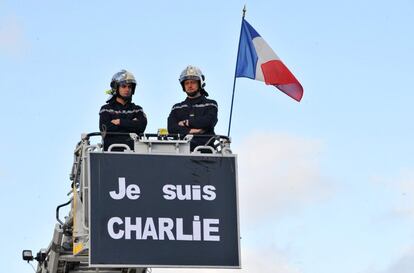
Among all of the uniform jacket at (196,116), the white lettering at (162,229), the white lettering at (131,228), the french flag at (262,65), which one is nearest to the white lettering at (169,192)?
the white lettering at (162,229)

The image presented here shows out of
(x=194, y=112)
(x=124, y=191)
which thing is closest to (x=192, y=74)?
(x=194, y=112)

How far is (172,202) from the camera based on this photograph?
21.0 metres

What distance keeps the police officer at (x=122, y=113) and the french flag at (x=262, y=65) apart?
3079 millimetres

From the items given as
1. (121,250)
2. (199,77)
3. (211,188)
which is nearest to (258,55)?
(199,77)

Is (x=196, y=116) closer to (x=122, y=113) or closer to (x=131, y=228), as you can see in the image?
(x=122, y=113)

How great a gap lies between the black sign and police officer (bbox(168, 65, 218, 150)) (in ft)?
2.56

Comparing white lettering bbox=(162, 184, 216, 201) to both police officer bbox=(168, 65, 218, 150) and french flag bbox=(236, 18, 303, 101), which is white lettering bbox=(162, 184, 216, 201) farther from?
french flag bbox=(236, 18, 303, 101)

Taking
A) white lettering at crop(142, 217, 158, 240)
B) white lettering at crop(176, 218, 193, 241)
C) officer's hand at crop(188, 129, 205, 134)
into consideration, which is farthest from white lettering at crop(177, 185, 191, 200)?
officer's hand at crop(188, 129, 205, 134)

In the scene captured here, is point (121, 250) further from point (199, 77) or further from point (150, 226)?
point (199, 77)

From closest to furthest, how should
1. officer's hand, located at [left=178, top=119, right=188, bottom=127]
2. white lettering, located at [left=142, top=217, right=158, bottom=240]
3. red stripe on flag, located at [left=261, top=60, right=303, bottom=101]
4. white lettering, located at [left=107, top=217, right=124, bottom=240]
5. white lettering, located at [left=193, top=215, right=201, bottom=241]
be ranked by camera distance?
white lettering, located at [left=107, top=217, right=124, bottom=240] → white lettering, located at [left=142, top=217, right=158, bottom=240] → white lettering, located at [left=193, top=215, right=201, bottom=241] → officer's hand, located at [left=178, top=119, right=188, bottom=127] → red stripe on flag, located at [left=261, top=60, right=303, bottom=101]

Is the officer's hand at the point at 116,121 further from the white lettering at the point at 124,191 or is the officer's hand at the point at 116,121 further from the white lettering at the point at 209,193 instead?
the white lettering at the point at 209,193

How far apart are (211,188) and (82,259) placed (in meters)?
3.44

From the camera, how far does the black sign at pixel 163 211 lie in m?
20.6

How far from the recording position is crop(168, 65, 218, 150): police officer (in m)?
21.9
